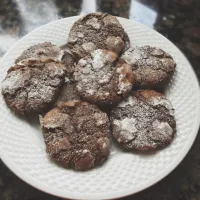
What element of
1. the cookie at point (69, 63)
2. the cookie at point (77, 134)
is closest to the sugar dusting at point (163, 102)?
the cookie at point (77, 134)

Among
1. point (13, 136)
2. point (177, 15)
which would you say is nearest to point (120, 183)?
point (13, 136)

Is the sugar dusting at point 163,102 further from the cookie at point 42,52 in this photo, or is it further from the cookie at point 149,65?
the cookie at point 42,52

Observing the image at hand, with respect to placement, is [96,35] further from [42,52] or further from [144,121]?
[144,121]

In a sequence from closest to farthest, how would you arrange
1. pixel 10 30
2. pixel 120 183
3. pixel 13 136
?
pixel 120 183 < pixel 13 136 < pixel 10 30

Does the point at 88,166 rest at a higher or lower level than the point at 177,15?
lower

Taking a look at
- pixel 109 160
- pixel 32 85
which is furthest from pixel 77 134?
pixel 32 85

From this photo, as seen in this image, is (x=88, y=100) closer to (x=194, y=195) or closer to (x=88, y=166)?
(x=88, y=166)

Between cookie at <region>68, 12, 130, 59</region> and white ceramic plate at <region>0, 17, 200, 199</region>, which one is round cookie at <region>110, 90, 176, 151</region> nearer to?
white ceramic plate at <region>0, 17, 200, 199</region>
